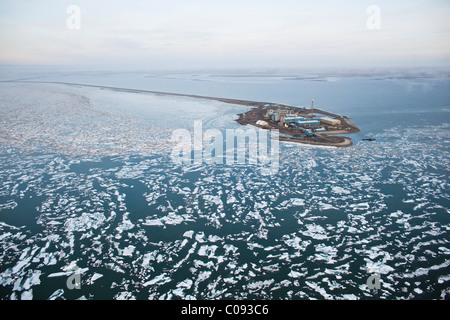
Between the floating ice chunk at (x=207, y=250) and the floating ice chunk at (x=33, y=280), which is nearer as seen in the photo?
the floating ice chunk at (x=33, y=280)

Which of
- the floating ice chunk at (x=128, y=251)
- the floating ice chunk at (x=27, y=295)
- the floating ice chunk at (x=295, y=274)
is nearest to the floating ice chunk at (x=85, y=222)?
the floating ice chunk at (x=128, y=251)

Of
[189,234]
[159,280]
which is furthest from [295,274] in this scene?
[159,280]

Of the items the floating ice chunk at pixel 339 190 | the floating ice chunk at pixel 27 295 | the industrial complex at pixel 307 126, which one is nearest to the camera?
the floating ice chunk at pixel 27 295

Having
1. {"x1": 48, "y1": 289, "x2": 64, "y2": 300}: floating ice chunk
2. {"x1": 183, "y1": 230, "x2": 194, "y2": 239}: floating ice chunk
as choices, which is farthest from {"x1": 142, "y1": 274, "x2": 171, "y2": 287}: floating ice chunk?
{"x1": 48, "y1": 289, "x2": 64, "y2": 300}: floating ice chunk

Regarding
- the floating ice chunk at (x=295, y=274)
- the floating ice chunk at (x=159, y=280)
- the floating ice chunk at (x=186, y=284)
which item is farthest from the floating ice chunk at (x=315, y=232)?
the floating ice chunk at (x=159, y=280)

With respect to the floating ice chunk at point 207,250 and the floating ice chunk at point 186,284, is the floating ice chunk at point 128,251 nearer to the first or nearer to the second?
the floating ice chunk at point 186,284

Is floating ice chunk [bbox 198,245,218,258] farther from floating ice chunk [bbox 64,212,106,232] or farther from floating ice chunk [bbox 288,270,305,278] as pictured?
floating ice chunk [bbox 64,212,106,232]

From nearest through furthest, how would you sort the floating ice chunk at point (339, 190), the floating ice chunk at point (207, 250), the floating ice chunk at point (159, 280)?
the floating ice chunk at point (159, 280)
the floating ice chunk at point (207, 250)
the floating ice chunk at point (339, 190)

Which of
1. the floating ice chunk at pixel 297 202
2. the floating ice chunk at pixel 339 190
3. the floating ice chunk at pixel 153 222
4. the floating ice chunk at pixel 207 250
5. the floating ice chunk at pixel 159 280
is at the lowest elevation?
the floating ice chunk at pixel 159 280

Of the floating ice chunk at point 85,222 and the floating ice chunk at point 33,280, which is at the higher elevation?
the floating ice chunk at point 85,222

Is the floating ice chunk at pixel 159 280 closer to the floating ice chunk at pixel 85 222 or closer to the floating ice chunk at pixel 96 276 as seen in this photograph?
the floating ice chunk at pixel 96 276
